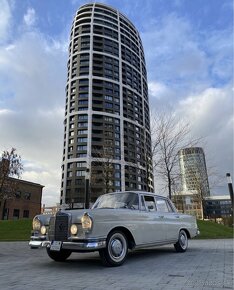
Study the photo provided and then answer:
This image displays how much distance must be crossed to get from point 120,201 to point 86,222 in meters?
1.75

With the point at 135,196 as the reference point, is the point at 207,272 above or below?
below

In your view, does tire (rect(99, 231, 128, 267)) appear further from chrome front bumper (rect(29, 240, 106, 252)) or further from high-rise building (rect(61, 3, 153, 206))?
high-rise building (rect(61, 3, 153, 206))

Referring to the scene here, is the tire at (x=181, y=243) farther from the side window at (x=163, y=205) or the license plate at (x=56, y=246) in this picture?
the license plate at (x=56, y=246)

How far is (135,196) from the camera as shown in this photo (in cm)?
779

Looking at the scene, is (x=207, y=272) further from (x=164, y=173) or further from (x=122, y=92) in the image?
(x=122, y=92)

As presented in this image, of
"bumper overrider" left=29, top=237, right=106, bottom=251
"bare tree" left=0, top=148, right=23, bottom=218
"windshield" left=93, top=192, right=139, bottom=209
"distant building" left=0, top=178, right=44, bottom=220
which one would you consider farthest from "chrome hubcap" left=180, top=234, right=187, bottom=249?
"distant building" left=0, top=178, right=44, bottom=220

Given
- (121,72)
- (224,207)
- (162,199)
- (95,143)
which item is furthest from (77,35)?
(162,199)

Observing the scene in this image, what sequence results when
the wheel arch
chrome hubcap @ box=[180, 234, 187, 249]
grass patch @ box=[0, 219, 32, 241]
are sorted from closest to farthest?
the wheel arch < chrome hubcap @ box=[180, 234, 187, 249] < grass patch @ box=[0, 219, 32, 241]

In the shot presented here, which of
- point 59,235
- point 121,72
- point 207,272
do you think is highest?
point 121,72

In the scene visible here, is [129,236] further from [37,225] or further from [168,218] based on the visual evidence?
[37,225]

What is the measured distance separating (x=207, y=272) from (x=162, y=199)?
10.6ft

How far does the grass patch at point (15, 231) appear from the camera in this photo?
15727 mm

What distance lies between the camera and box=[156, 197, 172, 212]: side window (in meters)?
8.40

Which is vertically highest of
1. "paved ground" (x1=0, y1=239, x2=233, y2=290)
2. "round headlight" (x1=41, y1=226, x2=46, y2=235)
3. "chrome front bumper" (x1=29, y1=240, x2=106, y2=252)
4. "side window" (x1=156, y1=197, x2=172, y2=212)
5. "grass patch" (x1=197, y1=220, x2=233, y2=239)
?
"side window" (x1=156, y1=197, x2=172, y2=212)
